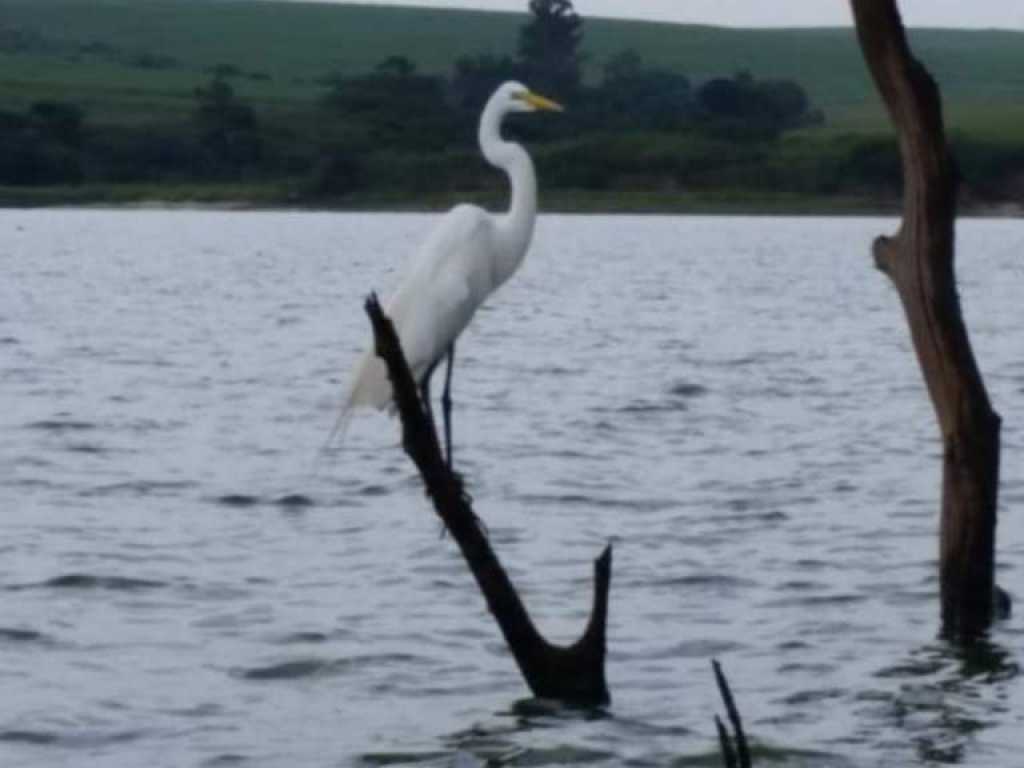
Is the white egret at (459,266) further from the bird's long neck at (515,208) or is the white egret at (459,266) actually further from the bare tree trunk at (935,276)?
the bare tree trunk at (935,276)

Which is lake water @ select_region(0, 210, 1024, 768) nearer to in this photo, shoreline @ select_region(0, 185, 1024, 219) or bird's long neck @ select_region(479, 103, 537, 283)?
bird's long neck @ select_region(479, 103, 537, 283)

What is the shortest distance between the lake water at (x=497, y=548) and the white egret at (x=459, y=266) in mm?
1136

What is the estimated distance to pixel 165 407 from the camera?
88.2 feet

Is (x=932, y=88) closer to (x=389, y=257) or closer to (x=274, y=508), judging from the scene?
(x=274, y=508)

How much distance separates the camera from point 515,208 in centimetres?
1670

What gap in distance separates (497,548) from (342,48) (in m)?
133

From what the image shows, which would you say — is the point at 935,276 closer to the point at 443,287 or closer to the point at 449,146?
the point at 443,287

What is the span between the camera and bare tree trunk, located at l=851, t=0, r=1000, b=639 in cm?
1184

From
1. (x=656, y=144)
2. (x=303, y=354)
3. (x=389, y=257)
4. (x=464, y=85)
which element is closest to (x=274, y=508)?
(x=303, y=354)

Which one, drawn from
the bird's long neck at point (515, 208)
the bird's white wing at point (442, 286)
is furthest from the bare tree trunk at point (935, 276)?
the bird's long neck at point (515, 208)

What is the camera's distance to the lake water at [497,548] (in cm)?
1209

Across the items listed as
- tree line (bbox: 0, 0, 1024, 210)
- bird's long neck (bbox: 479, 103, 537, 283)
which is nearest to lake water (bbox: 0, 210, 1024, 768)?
bird's long neck (bbox: 479, 103, 537, 283)

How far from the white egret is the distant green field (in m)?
106

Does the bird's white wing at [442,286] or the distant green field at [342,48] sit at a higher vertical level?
the bird's white wing at [442,286]
